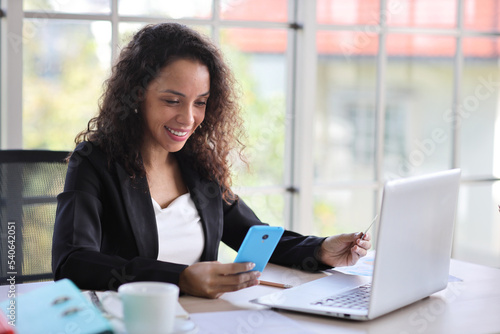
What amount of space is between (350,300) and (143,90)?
2.61 ft

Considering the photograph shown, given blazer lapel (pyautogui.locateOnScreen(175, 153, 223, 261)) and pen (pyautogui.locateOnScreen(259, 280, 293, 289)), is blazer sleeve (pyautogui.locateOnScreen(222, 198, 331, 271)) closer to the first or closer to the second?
blazer lapel (pyautogui.locateOnScreen(175, 153, 223, 261))

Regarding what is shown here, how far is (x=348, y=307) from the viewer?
122cm

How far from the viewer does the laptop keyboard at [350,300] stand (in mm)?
1240

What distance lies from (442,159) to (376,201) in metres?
0.93

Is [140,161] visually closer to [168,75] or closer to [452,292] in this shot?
[168,75]

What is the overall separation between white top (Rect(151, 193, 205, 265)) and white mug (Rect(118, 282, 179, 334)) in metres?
0.64

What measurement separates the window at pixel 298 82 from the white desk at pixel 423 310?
71cm

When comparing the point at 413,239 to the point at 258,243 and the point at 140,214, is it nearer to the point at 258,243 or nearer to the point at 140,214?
the point at 258,243

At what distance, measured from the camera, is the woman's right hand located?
1.29 meters

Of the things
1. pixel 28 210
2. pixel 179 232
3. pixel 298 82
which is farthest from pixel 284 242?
pixel 298 82

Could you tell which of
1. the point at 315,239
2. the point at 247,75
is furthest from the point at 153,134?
the point at 247,75

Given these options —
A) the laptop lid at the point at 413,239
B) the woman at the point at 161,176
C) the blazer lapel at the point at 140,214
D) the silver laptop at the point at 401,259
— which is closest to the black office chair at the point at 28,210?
the woman at the point at 161,176

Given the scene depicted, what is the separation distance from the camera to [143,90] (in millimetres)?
1686

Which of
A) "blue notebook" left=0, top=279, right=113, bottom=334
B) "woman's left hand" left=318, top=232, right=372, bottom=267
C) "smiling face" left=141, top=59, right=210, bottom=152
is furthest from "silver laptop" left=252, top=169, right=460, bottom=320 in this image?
"smiling face" left=141, top=59, right=210, bottom=152
